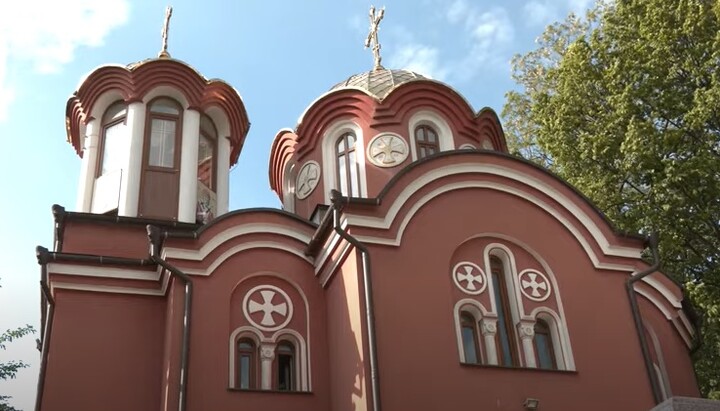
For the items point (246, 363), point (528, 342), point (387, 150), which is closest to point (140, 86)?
point (387, 150)

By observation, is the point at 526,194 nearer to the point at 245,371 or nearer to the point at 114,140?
the point at 245,371

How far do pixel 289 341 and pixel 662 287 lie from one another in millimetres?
5568

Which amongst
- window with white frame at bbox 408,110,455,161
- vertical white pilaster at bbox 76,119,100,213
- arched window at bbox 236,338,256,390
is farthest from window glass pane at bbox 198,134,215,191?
arched window at bbox 236,338,256,390

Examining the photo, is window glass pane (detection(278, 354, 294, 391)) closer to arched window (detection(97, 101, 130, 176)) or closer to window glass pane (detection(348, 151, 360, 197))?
window glass pane (detection(348, 151, 360, 197))

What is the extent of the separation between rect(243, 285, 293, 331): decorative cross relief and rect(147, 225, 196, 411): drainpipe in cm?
75

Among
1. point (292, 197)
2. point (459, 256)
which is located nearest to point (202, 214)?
point (292, 197)

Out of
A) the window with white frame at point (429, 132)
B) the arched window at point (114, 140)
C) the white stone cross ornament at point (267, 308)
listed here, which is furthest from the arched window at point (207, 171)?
the window with white frame at point (429, 132)

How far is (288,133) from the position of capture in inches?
578

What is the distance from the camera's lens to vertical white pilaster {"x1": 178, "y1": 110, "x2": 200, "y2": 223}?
12.2 m

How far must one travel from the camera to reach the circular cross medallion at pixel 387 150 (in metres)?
13.1

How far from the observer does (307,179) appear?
13.9m

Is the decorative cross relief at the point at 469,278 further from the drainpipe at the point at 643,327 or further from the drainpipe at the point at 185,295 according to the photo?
the drainpipe at the point at 185,295

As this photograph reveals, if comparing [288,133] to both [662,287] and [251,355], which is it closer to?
[251,355]

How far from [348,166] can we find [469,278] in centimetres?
409
